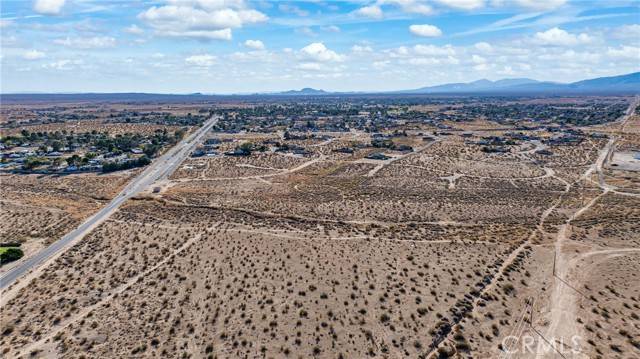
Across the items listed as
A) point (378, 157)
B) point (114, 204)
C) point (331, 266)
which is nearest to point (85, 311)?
point (331, 266)

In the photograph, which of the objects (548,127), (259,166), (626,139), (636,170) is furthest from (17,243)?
(548,127)

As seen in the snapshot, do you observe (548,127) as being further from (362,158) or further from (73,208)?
(73,208)

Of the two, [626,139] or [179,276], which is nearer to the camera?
[179,276]

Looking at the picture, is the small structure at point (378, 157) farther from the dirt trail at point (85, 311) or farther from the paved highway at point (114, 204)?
the dirt trail at point (85, 311)

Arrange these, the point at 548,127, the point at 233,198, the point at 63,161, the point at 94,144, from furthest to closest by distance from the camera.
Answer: the point at 548,127 < the point at 94,144 < the point at 63,161 < the point at 233,198

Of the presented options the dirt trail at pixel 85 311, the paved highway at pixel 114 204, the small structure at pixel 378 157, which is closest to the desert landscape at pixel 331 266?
the dirt trail at pixel 85 311

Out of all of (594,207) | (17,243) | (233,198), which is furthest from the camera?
(233,198)

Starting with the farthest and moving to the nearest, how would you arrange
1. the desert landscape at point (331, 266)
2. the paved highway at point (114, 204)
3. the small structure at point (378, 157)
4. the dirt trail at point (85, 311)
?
the small structure at point (378, 157), the paved highway at point (114, 204), the desert landscape at point (331, 266), the dirt trail at point (85, 311)

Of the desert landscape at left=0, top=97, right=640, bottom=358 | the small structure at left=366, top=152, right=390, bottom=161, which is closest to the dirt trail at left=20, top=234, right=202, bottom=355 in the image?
the desert landscape at left=0, top=97, right=640, bottom=358

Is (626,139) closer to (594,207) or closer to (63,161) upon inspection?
(594,207)
